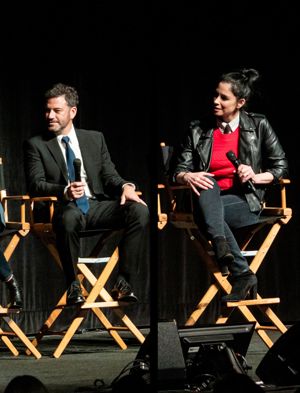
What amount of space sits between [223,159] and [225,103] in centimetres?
30

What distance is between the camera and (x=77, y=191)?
206 inches

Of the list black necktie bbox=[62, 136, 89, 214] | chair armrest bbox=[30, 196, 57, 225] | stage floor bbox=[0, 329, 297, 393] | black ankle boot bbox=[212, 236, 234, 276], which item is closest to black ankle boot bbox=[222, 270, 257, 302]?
black ankle boot bbox=[212, 236, 234, 276]

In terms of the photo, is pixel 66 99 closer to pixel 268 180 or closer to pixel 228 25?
pixel 268 180

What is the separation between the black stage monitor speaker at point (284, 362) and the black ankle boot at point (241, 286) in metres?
1.42

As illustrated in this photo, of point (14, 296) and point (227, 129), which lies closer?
point (14, 296)

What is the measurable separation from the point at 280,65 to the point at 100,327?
1.99m

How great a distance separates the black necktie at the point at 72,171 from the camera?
5.37 m

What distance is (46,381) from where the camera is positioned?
4383 millimetres

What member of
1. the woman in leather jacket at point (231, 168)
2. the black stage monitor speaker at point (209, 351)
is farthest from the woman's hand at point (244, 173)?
the black stage monitor speaker at point (209, 351)

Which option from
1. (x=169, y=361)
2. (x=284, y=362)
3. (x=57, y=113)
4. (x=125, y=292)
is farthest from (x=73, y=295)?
(x=284, y=362)

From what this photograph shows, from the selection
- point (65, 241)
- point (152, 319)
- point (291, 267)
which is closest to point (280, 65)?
point (291, 267)

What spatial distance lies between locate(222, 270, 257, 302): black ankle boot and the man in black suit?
1.57 feet

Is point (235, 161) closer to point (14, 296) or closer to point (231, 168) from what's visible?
point (231, 168)

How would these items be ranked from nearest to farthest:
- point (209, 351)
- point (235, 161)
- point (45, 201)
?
point (209, 351) < point (235, 161) < point (45, 201)
